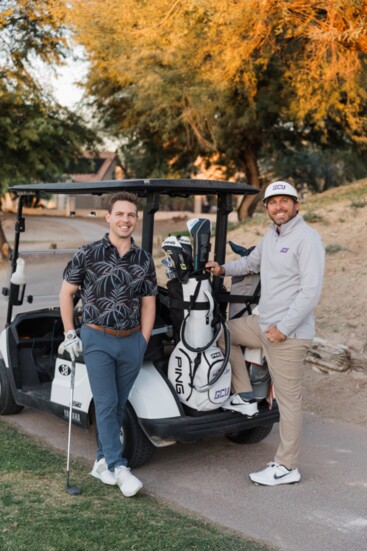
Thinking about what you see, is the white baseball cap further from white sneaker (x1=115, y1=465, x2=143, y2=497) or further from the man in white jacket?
→ white sneaker (x1=115, y1=465, x2=143, y2=497)

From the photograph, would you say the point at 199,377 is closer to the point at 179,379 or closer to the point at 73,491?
the point at 179,379

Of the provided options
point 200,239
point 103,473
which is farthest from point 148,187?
point 103,473

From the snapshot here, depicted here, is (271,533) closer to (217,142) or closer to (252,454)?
(252,454)

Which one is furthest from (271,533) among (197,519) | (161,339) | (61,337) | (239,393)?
(61,337)

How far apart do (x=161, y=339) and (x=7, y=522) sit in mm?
1566

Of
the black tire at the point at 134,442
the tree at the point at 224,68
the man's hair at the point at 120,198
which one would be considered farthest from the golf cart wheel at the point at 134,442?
the tree at the point at 224,68

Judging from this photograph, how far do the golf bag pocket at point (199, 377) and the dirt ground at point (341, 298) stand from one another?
1910 millimetres

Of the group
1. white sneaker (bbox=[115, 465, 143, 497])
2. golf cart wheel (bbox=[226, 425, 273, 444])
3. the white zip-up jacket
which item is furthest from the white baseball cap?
white sneaker (bbox=[115, 465, 143, 497])

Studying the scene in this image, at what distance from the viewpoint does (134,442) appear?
464 cm

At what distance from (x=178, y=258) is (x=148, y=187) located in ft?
1.53

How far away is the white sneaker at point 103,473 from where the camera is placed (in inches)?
172

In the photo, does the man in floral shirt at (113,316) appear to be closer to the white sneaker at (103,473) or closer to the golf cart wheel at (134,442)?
the white sneaker at (103,473)

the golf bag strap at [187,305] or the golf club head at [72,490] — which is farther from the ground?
the golf bag strap at [187,305]

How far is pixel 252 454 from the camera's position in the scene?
17.0 feet
